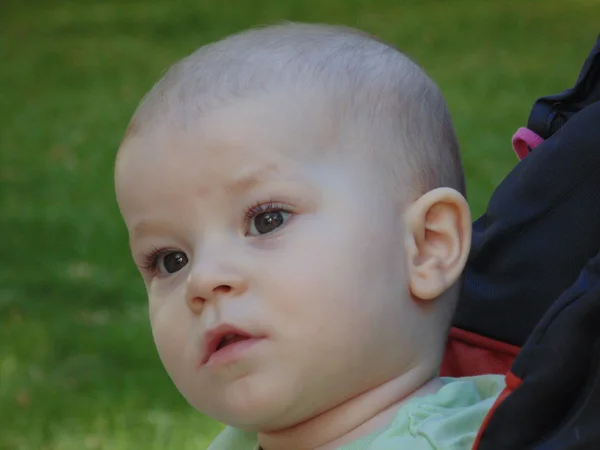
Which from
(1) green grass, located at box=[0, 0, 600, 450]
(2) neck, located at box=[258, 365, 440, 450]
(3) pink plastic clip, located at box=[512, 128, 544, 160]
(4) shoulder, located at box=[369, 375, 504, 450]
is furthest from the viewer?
(1) green grass, located at box=[0, 0, 600, 450]

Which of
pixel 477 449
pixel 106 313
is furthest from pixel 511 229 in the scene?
pixel 106 313

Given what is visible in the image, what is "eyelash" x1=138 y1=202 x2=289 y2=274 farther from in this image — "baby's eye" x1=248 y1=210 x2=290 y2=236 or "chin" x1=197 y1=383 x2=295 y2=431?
"chin" x1=197 y1=383 x2=295 y2=431

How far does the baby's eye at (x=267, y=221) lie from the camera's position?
1374 mm

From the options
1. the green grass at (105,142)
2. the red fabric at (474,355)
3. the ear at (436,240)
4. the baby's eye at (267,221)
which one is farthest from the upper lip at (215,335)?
the green grass at (105,142)

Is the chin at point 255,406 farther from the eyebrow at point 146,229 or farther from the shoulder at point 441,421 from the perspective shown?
the eyebrow at point 146,229

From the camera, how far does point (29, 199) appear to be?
5051 mm

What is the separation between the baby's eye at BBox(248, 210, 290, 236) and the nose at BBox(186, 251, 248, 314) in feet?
0.22

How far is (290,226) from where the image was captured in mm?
1365

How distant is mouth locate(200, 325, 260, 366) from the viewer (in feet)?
4.35

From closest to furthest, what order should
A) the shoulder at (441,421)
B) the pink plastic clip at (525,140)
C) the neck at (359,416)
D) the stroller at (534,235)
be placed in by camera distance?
1. the shoulder at (441,421)
2. the neck at (359,416)
3. the stroller at (534,235)
4. the pink plastic clip at (525,140)

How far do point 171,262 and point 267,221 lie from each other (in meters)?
0.18

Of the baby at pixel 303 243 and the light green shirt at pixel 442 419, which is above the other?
the baby at pixel 303 243

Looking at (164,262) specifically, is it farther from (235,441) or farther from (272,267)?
(235,441)

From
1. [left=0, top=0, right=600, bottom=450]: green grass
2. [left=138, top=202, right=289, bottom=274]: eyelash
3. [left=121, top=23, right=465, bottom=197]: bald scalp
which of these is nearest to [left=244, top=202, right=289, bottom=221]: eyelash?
[left=138, top=202, right=289, bottom=274]: eyelash
